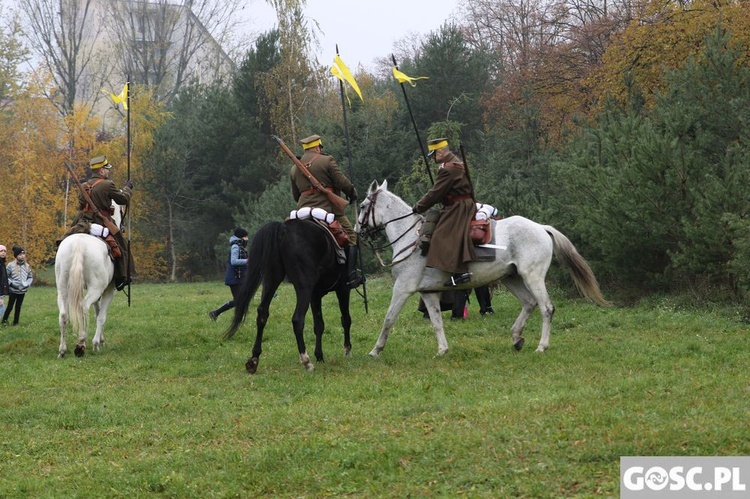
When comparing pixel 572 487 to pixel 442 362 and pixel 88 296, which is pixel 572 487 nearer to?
pixel 442 362

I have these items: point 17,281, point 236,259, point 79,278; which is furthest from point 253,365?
point 17,281

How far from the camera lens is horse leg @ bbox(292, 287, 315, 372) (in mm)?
11758

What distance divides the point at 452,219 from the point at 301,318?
2.51 m

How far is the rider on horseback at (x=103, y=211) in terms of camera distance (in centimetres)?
1482

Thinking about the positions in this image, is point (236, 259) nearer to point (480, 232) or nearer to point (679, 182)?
point (480, 232)

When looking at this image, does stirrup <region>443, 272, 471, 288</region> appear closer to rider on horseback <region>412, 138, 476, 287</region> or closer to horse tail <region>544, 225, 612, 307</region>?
rider on horseback <region>412, 138, 476, 287</region>

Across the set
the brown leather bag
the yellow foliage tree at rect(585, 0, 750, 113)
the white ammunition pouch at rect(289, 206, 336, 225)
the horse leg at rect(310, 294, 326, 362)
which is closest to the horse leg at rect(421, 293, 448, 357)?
the brown leather bag

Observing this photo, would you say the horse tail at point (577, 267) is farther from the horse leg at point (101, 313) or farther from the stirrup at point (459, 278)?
the horse leg at point (101, 313)

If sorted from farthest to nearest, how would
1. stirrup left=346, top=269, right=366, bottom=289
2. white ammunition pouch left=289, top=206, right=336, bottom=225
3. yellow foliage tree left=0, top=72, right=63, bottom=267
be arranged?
yellow foliage tree left=0, top=72, right=63, bottom=267
stirrup left=346, top=269, right=366, bottom=289
white ammunition pouch left=289, top=206, right=336, bottom=225

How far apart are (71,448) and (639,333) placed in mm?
8800

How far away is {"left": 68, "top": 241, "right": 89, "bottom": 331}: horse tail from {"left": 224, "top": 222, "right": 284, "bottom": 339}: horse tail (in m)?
3.08

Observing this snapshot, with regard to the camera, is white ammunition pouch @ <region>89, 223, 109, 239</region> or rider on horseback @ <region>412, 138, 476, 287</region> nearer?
rider on horseback @ <region>412, 138, 476, 287</region>

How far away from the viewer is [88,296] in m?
14.2

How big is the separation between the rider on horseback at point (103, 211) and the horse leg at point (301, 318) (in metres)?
4.44
